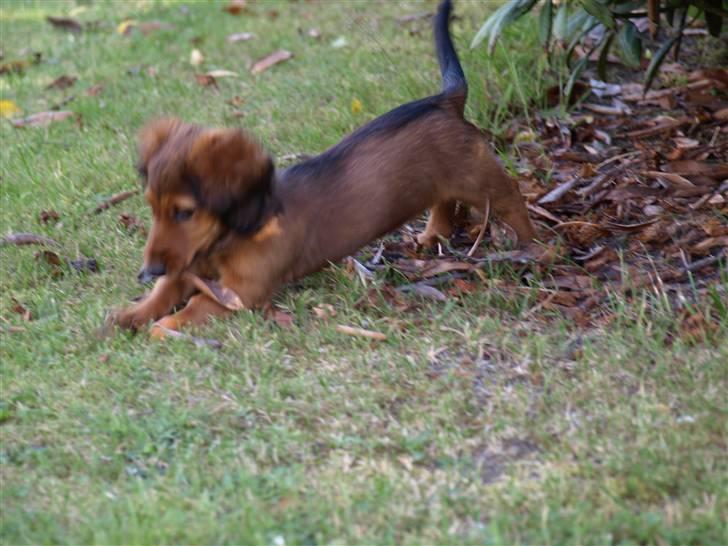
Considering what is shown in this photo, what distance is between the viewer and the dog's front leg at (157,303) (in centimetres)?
395

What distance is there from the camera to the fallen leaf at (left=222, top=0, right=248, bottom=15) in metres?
8.35

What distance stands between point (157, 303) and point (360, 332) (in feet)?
2.55

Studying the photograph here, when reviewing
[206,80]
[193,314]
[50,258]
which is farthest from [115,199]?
[206,80]

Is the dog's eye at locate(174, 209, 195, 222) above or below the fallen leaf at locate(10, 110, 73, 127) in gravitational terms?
above

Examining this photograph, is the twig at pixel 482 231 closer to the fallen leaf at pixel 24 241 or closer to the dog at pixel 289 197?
the dog at pixel 289 197

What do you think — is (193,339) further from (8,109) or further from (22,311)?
(8,109)

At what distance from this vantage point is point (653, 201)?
4.79 m

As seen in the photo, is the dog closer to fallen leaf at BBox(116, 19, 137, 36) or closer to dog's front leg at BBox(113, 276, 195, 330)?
dog's front leg at BBox(113, 276, 195, 330)

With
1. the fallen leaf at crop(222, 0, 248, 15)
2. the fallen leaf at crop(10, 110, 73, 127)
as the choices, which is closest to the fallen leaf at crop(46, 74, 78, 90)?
the fallen leaf at crop(10, 110, 73, 127)

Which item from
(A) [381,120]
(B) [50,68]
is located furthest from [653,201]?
(B) [50,68]

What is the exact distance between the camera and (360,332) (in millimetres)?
3812

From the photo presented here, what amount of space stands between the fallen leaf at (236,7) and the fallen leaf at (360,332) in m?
5.05

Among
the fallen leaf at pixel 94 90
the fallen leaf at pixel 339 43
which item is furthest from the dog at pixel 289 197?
the fallen leaf at pixel 94 90

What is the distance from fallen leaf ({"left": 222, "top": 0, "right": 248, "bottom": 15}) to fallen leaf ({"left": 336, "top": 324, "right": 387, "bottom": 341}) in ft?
16.6
